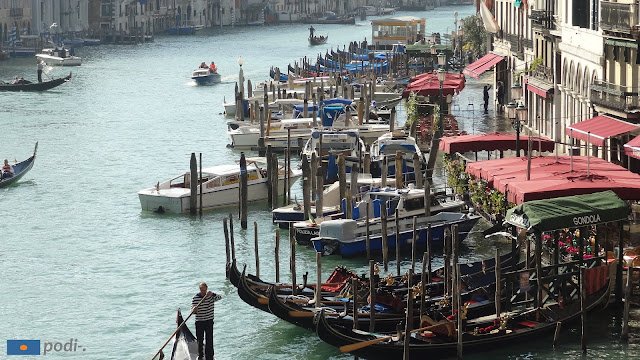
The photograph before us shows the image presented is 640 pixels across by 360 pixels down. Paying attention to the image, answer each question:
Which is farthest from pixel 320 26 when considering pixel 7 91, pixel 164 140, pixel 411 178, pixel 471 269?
pixel 471 269

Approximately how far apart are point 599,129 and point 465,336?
1188 centimetres

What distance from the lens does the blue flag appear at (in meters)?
23.7

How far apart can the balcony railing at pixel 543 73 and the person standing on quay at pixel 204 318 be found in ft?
77.5

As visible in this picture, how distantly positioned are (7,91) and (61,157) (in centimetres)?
2902

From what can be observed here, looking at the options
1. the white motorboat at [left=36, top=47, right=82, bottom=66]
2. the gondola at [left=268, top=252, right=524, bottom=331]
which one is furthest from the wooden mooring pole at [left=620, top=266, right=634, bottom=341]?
the white motorboat at [left=36, top=47, right=82, bottom=66]

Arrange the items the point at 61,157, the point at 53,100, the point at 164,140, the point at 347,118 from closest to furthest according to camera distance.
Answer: the point at 347,118, the point at 61,157, the point at 164,140, the point at 53,100

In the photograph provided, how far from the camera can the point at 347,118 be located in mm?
46000

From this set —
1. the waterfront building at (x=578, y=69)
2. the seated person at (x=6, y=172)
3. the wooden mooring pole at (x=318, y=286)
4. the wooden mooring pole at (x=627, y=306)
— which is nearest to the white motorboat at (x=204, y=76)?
the waterfront building at (x=578, y=69)

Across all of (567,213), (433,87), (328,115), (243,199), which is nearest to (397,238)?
(567,213)

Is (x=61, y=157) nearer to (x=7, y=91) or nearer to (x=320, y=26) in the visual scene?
(x=7, y=91)

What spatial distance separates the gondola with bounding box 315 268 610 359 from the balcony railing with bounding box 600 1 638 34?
10593mm

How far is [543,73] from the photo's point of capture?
140 ft

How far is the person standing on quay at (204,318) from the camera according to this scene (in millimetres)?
20438

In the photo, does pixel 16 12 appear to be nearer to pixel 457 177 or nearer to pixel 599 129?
pixel 457 177
